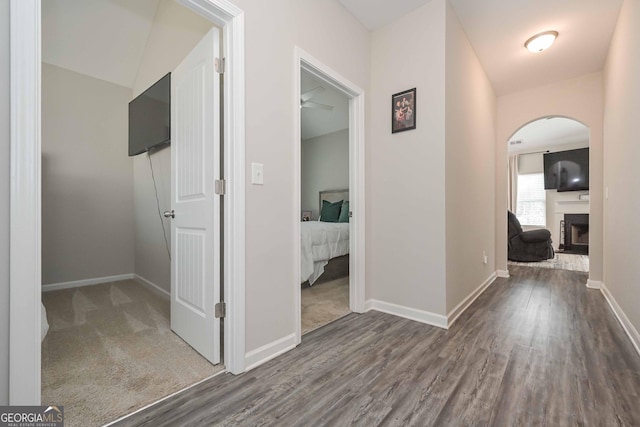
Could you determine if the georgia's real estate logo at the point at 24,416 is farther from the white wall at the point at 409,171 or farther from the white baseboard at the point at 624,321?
the white baseboard at the point at 624,321

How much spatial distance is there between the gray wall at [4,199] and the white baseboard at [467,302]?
247 centimetres

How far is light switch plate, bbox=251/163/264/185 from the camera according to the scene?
5.39ft

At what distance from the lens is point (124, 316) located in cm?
238

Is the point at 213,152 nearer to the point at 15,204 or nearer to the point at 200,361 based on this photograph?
the point at 15,204

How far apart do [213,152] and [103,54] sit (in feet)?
10.3

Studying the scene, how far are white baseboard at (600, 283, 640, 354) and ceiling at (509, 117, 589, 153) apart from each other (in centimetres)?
324

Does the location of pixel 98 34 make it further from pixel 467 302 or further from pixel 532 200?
pixel 532 200

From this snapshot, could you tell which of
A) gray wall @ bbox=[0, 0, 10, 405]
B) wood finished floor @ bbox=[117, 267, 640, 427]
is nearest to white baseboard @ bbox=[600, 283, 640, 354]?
wood finished floor @ bbox=[117, 267, 640, 427]

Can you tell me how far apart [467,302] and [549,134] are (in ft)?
17.8

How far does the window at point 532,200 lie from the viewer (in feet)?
22.7

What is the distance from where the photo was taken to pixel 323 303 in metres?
2.73

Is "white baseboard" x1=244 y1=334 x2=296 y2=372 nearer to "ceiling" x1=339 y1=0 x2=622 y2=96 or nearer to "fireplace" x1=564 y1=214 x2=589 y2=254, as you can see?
"ceiling" x1=339 y1=0 x2=622 y2=96

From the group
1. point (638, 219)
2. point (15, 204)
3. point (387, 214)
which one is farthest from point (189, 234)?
point (638, 219)

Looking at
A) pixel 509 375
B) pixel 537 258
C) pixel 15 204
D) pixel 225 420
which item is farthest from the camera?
pixel 537 258
